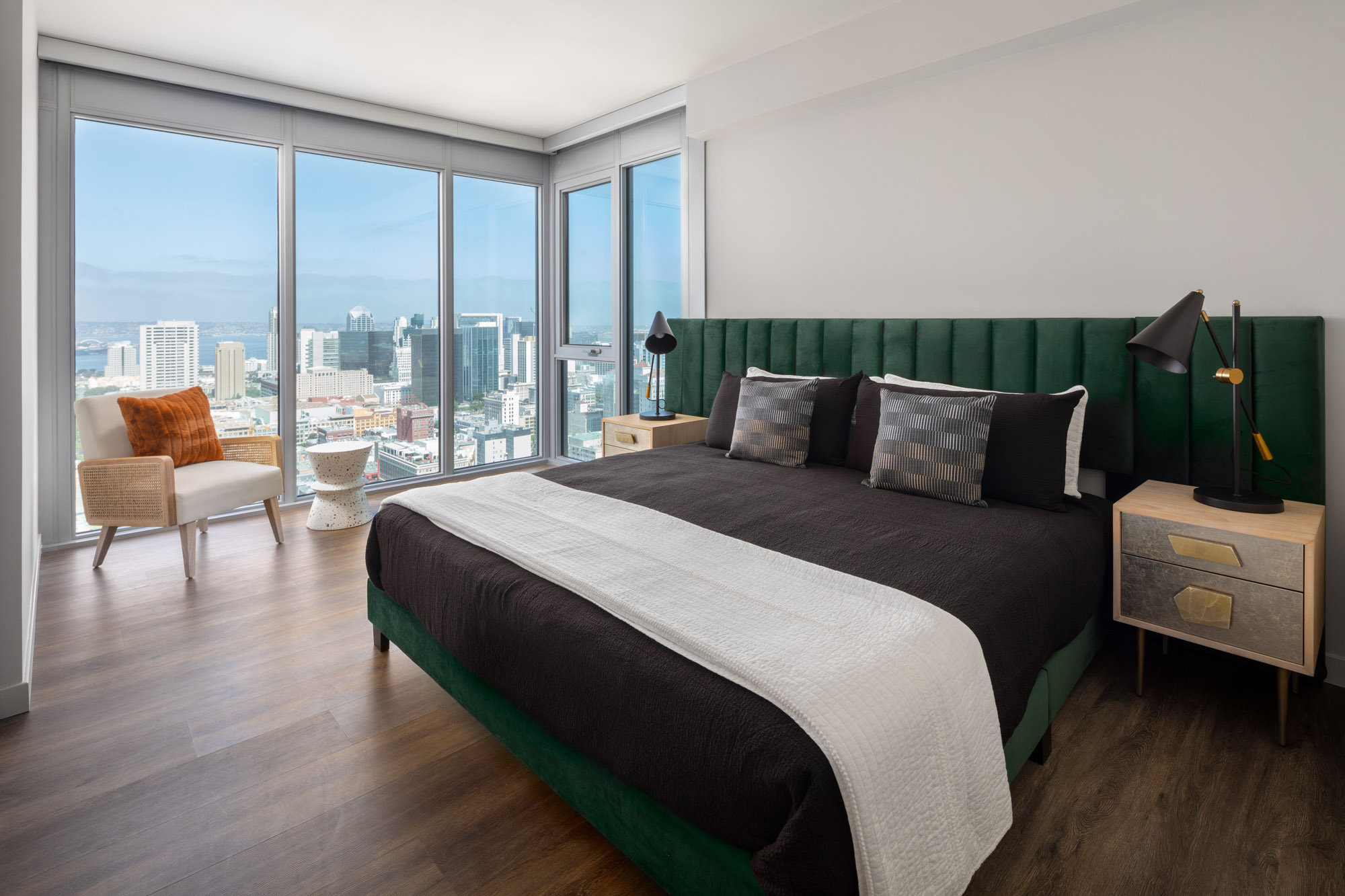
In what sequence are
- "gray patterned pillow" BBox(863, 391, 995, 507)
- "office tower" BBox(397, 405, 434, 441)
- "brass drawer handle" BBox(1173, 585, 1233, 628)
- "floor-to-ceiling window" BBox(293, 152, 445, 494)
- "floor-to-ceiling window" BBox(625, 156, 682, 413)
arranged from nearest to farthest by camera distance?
"brass drawer handle" BBox(1173, 585, 1233, 628) < "gray patterned pillow" BBox(863, 391, 995, 507) < "floor-to-ceiling window" BBox(293, 152, 445, 494) < "floor-to-ceiling window" BBox(625, 156, 682, 413) < "office tower" BBox(397, 405, 434, 441)

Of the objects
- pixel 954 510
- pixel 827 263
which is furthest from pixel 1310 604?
pixel 827 263

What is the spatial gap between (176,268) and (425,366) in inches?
64.5

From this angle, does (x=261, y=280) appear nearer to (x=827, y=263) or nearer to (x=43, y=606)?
(x=43, y=606)

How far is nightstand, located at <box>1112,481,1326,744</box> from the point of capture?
6.37 feet

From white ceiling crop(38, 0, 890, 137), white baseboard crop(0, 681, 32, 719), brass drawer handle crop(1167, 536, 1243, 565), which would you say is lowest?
Answer: white baseboard crop(0, 681, 32, 719)

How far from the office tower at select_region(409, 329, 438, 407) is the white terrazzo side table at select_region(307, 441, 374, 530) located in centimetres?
100

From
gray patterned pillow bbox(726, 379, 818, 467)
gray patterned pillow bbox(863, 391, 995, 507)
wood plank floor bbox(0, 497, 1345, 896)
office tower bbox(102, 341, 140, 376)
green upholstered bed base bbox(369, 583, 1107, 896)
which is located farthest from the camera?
office tower bbox(102, 341, 140, 376)

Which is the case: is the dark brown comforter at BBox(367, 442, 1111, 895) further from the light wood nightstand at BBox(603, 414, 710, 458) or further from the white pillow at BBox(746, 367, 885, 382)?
the light wood nightstand at BBox(603, 414, 710, 458)

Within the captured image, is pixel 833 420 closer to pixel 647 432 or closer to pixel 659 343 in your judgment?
pixel 647 432

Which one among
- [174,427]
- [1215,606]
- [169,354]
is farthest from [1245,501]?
[169,354]

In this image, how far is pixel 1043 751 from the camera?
76.6 inches

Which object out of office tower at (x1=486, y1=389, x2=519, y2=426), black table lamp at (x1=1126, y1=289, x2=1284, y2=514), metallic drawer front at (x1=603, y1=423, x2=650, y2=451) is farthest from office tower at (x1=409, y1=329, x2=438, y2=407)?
black table lamp at (x1=1126, y1=289, x2=1284, y2=514)

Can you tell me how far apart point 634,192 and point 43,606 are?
13.7ft

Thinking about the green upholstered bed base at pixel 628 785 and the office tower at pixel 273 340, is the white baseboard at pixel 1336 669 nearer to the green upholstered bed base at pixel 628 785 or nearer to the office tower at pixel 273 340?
the green upholstered bed base at pixel 628 785
